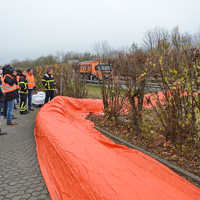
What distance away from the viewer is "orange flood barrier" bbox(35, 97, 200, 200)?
2143 millimetres

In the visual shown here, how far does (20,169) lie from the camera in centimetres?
381

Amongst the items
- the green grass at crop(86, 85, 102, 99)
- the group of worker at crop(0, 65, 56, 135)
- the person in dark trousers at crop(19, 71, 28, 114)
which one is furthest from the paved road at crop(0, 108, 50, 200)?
the green grass at crop(86, 85, 102, 99)

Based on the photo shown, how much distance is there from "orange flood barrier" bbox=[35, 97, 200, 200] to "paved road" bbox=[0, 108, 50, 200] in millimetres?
173

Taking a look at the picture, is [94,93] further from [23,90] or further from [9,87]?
[9,87]

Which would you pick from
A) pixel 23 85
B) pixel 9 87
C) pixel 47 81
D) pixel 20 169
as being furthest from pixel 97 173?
pixel 47 81

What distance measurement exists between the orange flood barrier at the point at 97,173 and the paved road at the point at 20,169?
0.57ft

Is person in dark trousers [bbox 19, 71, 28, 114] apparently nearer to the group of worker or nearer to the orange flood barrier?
the group of worker

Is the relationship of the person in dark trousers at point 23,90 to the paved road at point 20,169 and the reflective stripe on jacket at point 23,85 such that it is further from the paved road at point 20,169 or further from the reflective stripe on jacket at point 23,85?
the paved road at point 20,169

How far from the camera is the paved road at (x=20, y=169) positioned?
10.1 feet

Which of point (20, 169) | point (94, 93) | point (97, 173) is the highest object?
point (97, 173)

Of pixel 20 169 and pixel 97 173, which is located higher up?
pixel 97 173

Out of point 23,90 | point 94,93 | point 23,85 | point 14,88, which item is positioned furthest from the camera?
point 94,93

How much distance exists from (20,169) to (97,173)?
2.08 m

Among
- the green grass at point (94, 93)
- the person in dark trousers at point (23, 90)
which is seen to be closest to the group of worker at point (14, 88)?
the person in dark trousers at point (23, 90)
